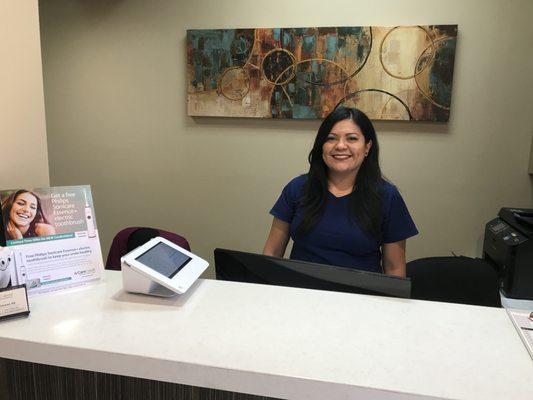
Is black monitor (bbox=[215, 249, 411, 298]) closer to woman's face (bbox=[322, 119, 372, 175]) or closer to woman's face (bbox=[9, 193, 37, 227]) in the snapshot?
woman's face (bbox=[9, 193, 37, 227])

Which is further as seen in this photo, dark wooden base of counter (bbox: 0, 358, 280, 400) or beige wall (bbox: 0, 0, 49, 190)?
beige wall (bbox: 0, 0, 49, 190)

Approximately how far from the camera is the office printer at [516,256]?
1914 mm

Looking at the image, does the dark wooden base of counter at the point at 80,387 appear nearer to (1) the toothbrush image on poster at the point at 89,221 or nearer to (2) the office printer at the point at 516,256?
(1) the toothbrush image on poster at the point at 89,221

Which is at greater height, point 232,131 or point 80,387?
point 232,131

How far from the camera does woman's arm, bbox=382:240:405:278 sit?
5.64 ft

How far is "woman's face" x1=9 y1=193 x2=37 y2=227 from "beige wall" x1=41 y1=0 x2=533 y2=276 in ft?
5.99

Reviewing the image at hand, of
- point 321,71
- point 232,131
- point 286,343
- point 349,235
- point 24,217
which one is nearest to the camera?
point 286,343

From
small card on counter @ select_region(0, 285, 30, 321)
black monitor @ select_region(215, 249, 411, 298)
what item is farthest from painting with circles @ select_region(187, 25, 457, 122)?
small card on counter @ select_region(0, 285, 30, 321)

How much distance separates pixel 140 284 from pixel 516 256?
170 cm

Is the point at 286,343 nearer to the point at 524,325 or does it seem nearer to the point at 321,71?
the point at 524,325

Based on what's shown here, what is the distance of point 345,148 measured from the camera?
5.65 ft

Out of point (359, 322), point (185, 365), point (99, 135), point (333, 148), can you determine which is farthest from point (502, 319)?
point (99, 135)

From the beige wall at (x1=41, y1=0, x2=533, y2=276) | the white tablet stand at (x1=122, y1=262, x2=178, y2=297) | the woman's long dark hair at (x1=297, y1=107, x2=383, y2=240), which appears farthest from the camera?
the beige wall at (x1=41, y1=0, x2=533, y2=276)

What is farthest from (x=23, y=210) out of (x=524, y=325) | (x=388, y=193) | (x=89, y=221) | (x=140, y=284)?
(x=388, y=193)
